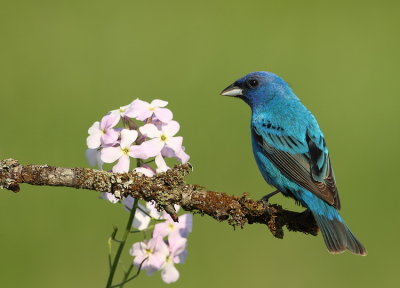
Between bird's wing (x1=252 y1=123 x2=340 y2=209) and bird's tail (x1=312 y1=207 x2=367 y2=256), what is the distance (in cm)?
12

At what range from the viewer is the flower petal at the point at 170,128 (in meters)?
3.18

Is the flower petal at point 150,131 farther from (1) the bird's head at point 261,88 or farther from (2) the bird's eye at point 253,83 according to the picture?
(2) the bird's eye at point 253,83

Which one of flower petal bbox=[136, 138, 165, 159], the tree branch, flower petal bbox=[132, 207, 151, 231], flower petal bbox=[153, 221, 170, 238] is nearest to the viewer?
the tree branch

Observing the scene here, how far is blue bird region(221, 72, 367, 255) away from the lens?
4.34 m

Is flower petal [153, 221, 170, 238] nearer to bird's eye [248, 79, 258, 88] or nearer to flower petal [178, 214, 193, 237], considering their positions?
flower petal [178, 214, 193, 237]

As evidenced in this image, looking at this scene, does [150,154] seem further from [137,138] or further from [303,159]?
[303,159]

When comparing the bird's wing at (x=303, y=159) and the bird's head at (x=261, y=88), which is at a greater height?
the bird's head at (x=261, y=88)

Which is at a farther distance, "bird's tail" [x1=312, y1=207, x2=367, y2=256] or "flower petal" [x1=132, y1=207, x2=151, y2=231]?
"bird's tail" [x1=312, y1=207, x2=367, y2=256]

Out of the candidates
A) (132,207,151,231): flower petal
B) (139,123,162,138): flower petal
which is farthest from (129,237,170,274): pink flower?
(139,123,162,138): flower petal

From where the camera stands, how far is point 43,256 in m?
7.65

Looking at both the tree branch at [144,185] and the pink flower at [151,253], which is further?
the pink flower at [151,253]

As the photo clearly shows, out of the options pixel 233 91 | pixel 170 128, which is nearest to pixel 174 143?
pixel 170 128

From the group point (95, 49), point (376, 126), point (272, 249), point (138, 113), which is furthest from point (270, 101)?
point (95, 49)

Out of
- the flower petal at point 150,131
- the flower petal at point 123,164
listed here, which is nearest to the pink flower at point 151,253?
the flower petal at point 123,164
